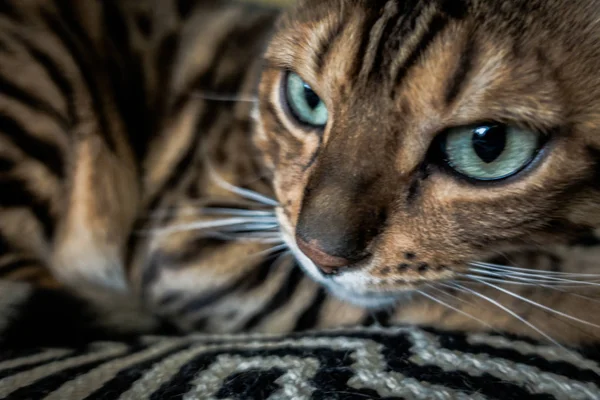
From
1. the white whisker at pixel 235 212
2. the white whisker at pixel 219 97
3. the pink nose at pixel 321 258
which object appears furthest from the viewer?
the white whisker at pixel 219 97

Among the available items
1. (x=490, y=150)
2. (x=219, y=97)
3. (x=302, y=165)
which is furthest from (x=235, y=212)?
(x=490, y=150)

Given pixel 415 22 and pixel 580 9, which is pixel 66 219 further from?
pixel 580 9

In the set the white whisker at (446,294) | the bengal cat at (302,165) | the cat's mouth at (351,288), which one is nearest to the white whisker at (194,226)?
the bengal cat at (302,165)

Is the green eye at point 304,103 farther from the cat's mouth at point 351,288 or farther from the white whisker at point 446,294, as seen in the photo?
the white whisker at point 446,294

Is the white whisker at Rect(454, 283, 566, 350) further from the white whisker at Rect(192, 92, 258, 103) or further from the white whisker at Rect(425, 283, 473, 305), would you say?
the white whisker at Rect(192, 92, 258, 103)

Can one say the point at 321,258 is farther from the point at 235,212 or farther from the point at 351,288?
the point at 235,212

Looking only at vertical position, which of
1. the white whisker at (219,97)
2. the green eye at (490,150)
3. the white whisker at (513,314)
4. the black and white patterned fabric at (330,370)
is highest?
the white whisker at (219,97)
